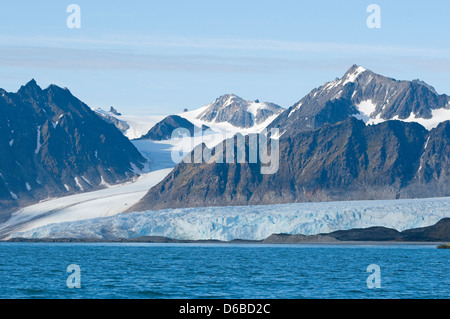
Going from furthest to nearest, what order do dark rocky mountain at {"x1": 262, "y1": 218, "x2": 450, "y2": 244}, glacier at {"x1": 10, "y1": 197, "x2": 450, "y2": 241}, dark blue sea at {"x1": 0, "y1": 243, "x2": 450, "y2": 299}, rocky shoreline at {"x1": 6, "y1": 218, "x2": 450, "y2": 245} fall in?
1. rocky shoreline at {"x1": 6, "y1": 218, "x2": 450, "y2": 245}
2. dark rocky mountain at {"x1": 262, "y1": 218, "x2": 450, "y2": 244}
3. glacier at {"x1": 10, "y1": 197, "x2": 450, "y2": 241}
4. dark blue sea at {"x1": 0, "y1": 243, "x2": 450, "y2": 299}

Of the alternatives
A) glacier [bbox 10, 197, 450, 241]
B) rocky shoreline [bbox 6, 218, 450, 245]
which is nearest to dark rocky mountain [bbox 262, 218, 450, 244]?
rocky shoreline [bbox 6, 218, 450, 245]

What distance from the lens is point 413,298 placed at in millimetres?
74562

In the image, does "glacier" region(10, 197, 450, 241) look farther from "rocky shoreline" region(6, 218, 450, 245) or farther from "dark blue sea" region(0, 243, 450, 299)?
"dark blue sea" region(0, 243, 450, 299)

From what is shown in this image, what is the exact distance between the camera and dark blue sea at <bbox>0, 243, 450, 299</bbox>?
7812 cm

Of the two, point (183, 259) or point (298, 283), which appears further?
point (183, 259)

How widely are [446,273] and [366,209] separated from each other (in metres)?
81.0

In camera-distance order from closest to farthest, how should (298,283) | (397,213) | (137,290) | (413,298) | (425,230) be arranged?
(413,298) < (137,290) < (298,283) < (397,213) < (425,230)

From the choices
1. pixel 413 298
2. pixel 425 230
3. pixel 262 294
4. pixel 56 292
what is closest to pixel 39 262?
pixel 56 292

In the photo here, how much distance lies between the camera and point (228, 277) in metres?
96.8

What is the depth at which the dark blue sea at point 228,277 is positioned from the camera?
3076 inches

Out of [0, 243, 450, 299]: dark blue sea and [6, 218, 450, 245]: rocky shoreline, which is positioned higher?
[0, 243, 450, 299]: dark blue sea

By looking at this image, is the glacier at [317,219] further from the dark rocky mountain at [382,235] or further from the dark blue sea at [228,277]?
the dark blue sea at [228,277]

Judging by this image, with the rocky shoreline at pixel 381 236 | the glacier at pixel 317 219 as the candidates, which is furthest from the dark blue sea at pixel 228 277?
the rocky shoreline at pixel 381 236
